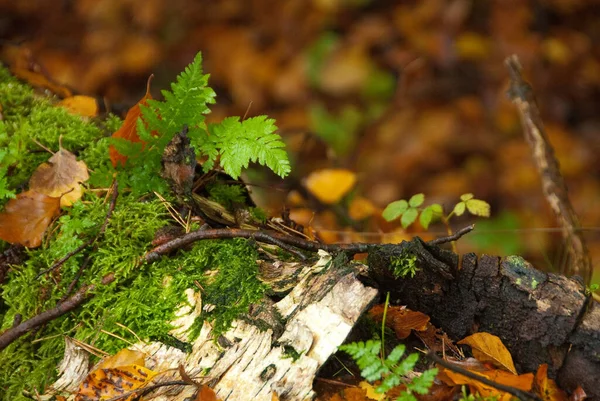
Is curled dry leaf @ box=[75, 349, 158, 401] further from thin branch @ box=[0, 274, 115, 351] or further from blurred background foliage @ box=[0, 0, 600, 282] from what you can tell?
blurred background foliage @ box=[0, 0, 600, 282]

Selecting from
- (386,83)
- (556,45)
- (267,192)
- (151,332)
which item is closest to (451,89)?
(386,83)

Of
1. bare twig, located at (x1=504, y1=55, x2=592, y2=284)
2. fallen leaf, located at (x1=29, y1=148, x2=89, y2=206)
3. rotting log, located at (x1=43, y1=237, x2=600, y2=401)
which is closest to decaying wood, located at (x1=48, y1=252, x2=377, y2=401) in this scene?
rotting log, located at (x1=43, y1=237, x2=600, y2=401)

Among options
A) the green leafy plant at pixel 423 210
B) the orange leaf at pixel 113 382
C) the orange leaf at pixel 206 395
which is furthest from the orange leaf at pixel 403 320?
the green leafy plant at pixel 423 210

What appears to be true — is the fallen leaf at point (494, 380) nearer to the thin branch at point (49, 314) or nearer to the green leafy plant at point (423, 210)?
the thin branch at point (49, 314)

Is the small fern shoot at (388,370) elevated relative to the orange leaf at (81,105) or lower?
elevated

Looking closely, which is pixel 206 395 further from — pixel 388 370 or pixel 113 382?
pixel 388 370

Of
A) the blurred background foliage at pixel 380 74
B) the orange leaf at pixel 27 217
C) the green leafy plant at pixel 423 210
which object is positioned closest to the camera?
the orange leaf at pixel 27 217
